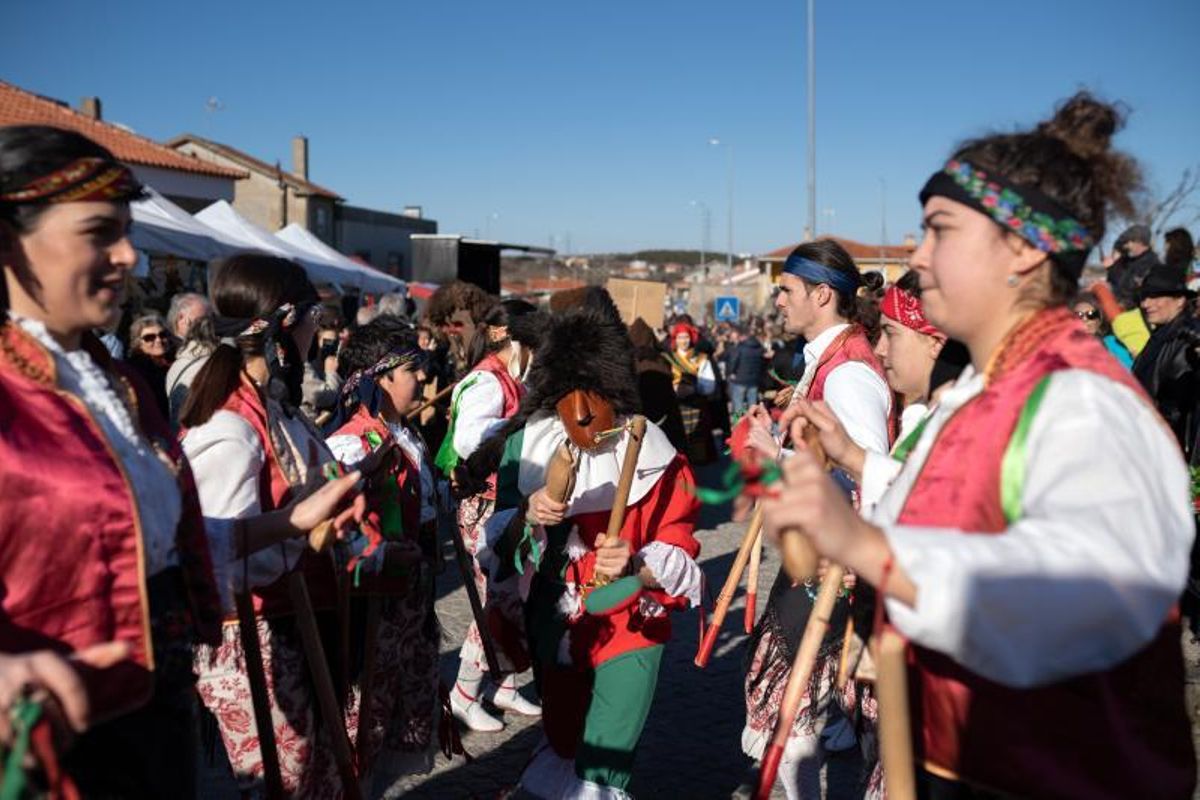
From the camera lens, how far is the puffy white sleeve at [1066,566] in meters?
1.66

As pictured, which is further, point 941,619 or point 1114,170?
point 1114,170

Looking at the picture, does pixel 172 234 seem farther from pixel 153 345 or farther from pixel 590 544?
pixel 590 544

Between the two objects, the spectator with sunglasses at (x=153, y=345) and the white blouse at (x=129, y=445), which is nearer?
the white blouse at (x=129, y=445)

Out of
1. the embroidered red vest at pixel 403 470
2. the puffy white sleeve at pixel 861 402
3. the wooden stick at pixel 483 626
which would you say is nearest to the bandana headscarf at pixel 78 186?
the embroidered red vest at pixel 403 470

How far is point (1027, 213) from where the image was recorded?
1994 millimetres

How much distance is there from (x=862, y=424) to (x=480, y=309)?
149 inches

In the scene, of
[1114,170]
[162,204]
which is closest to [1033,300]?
[1114,170]

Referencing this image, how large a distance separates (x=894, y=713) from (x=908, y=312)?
218cm

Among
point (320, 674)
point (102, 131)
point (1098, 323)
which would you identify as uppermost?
point (102, 131)

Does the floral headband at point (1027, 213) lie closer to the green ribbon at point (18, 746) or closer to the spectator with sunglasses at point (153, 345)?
the green ribbon at point (18, 746)

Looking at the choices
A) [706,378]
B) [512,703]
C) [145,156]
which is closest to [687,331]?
[706,378]

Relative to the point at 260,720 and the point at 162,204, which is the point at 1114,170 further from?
the point at 162,204

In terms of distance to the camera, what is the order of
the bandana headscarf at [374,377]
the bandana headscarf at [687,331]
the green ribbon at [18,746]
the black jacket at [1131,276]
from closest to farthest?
the green ribbon at [18,746], the bandana headscarf at [374,377], the black jacket at [1131,276], the bandana headscarf at [687,331]

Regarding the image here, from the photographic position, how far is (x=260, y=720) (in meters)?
2.91
